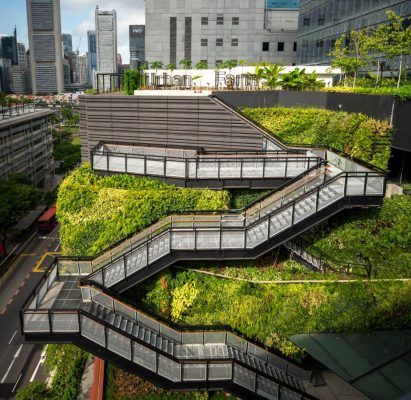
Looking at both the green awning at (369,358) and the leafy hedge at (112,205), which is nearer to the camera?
the green awning at (369,358)

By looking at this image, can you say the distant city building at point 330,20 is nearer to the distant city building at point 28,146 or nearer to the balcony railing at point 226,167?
the balcony railing at point 226,167

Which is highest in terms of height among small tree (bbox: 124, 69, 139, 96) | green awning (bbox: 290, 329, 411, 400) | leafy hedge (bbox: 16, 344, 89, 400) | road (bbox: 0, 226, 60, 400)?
small tree (bbox: 124, 69, 139, 96)

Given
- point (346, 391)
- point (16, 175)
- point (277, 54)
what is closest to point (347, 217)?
point (346, 391)

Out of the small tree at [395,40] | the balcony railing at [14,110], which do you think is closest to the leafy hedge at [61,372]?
the small tree at [395,40]

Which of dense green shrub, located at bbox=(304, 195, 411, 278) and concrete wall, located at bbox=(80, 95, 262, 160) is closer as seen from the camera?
dense green shrub, located at bbox=(304, 195, 411, 278)

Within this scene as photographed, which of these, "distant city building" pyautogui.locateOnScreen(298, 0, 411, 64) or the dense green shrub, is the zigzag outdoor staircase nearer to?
the dense green shrub

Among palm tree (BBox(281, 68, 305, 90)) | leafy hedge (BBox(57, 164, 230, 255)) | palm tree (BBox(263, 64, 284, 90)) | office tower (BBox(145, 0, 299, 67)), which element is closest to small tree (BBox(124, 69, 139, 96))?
leafy hedge (BBox(57, 164, 230, 255))

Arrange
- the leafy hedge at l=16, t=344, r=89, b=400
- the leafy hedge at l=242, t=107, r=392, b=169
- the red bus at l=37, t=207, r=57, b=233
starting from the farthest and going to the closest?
the red bus at l=37, t=207, r=57, b=233, the leafy hedge at l=242, t=107, r=392, b=169, the leafy hedge at l=16, t=344, r=89, b=400
